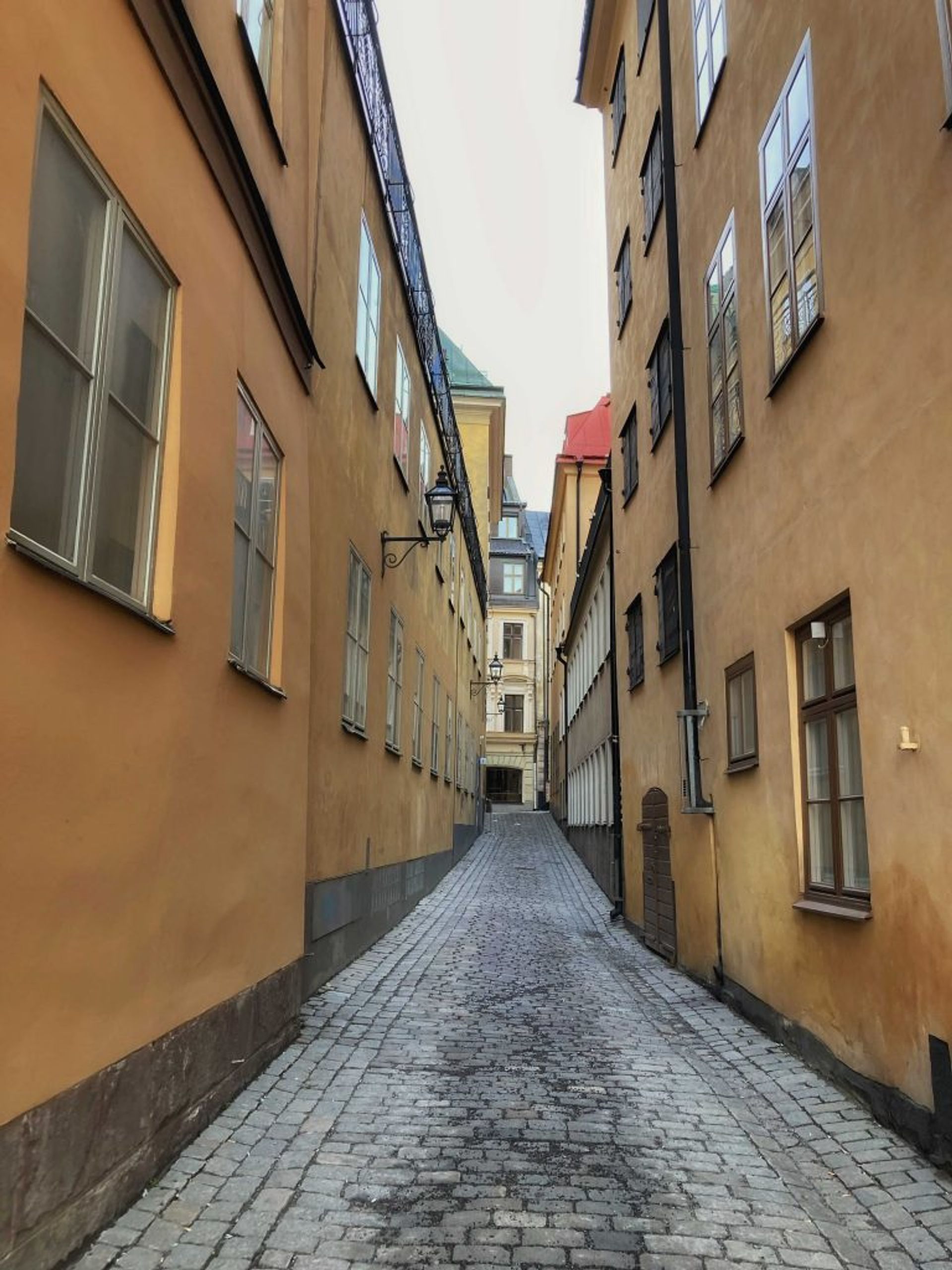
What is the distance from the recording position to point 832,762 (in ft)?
19.9

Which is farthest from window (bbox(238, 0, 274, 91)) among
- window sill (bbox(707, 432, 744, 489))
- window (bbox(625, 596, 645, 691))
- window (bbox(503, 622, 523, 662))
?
window (bbox(503, 622, 523, 662))

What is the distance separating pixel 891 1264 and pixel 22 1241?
2.87m

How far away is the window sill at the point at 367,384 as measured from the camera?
9289 millimetres

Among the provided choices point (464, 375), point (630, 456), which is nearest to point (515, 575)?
point (464, 375)

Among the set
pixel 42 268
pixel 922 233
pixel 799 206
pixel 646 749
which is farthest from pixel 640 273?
pixel 42 268

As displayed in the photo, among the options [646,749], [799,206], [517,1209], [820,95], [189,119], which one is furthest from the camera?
[646,749]

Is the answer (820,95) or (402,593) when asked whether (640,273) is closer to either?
(402,593)

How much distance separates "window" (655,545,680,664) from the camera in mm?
10797

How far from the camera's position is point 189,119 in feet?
15.1

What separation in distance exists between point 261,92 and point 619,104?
1149 cm

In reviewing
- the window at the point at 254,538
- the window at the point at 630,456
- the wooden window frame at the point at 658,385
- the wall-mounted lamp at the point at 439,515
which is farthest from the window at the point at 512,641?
the window at the point at 254,538

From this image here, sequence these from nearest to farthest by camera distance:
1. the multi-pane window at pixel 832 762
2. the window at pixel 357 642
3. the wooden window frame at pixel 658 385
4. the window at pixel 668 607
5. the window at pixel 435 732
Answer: the multi-pane window at pixel 832 762 → the window at pixel 357 642 → the window at pixel 668 607 → the wooden window frame at pixel 658 385 → the window at pixel 435 732

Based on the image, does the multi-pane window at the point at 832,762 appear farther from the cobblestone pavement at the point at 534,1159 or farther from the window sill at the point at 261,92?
the window sill at the point at 261,92

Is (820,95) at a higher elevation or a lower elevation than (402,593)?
higher
